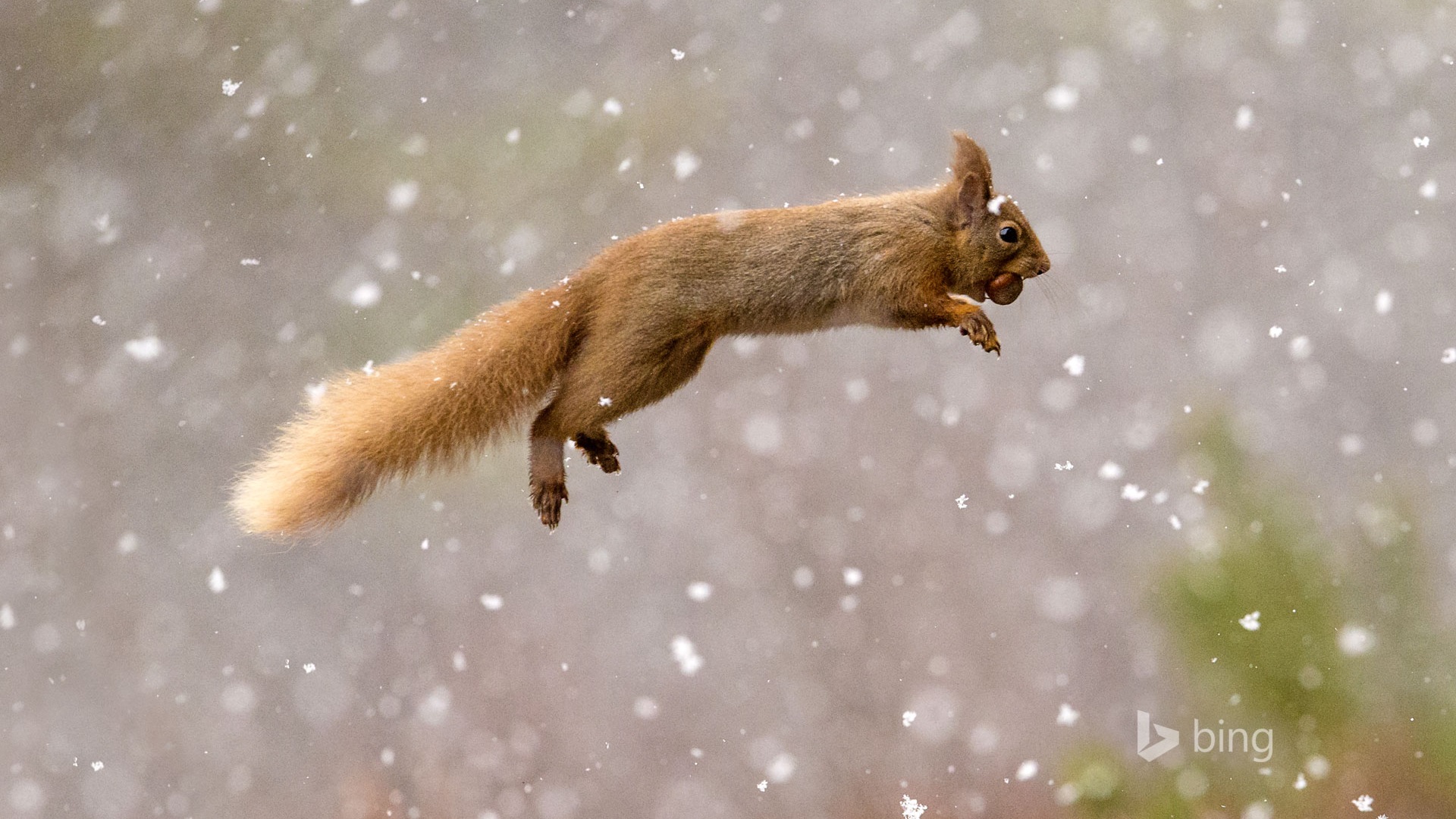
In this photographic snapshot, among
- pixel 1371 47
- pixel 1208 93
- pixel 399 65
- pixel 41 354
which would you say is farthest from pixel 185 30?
pixel 1371 47

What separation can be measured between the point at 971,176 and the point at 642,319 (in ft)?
0.97

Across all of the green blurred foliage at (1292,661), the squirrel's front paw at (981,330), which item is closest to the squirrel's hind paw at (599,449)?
the squirrel's front paw at (981,330)

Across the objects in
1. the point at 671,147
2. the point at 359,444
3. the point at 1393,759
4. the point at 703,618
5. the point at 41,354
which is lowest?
the point at 1393,759

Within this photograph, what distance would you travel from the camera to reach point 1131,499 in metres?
1.90

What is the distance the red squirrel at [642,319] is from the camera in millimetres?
1016

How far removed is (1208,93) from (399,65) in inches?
46.8

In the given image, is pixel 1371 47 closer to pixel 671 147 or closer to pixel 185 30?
pixel 671 147

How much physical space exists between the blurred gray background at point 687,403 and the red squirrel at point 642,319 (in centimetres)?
65

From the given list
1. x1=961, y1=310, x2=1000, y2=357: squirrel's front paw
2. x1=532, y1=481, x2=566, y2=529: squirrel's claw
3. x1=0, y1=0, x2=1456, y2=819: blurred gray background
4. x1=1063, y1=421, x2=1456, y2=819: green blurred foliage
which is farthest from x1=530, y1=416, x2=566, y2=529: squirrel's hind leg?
x1=1063, y1=421, x2=1456, y2=819: green blurred foliage

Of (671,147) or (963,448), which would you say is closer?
(671,147)

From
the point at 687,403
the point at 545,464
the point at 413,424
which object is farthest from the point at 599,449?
the point at 687,403

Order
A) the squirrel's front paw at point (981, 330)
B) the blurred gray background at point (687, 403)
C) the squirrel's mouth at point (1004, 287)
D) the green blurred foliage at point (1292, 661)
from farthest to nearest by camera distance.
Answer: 1. the green blurred foliage at point (1292, 661)
2. the blurred gray background at point (687, 403)
3. the squirrel's mouth at point (1004, 287)
4. the squirrel's front paw at point (981, 330)

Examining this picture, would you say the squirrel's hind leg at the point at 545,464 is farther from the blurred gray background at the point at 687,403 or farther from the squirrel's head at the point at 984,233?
the blurred gray background at the point at 687,403

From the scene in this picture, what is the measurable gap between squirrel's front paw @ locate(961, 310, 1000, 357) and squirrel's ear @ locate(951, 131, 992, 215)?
10cm
